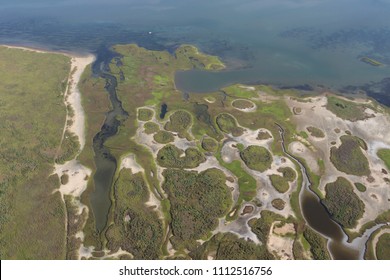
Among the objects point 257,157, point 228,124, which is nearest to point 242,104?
point 228,124

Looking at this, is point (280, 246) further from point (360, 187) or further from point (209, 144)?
point (209, 144)

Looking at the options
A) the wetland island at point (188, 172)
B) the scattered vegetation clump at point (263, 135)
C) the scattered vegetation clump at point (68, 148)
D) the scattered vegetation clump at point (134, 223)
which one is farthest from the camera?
the scattered vegetation clump at point (263, 135)

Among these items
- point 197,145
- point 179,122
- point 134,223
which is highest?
point 179,122

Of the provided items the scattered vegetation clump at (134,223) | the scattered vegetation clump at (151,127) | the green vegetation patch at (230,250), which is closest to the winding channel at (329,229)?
the green vegetation patch at (230,250)

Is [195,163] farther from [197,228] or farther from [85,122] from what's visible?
[85,122]

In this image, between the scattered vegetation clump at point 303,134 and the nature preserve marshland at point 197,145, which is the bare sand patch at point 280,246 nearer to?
the nature preserve marshland at point 197,145

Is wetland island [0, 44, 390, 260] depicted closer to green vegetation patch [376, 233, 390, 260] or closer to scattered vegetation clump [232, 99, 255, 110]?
green vegetation patch [376, 233, 390, 260]

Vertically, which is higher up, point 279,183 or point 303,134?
point 303,134
